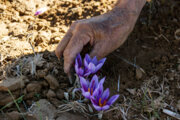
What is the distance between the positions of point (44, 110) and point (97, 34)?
757 millimetres

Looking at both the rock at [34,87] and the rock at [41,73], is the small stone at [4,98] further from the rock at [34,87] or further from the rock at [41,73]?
the rock at [41,73]

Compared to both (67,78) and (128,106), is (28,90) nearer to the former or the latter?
(67,78)

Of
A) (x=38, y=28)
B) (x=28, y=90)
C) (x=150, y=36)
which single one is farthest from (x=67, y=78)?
(x=150, y=36)

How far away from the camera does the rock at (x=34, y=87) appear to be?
183 cm

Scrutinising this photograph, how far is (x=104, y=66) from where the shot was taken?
2186mm

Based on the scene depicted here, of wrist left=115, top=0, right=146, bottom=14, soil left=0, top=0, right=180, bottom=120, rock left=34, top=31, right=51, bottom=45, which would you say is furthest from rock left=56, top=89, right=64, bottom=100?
wrist left=115, top=0, right=146, bottom=14

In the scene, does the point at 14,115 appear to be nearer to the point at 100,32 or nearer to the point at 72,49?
the point at 72,49

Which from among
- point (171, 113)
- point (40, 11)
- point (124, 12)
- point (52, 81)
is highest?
point (40, 11)

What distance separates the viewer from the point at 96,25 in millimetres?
1932

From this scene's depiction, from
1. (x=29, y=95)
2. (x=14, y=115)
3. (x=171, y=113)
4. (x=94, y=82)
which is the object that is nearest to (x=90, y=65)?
(x=94, y=82)

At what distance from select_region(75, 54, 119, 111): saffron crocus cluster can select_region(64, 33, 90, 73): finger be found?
53mm

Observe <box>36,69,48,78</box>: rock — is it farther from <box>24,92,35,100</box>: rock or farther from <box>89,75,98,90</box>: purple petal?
<box>89,75,98,90</box>: purple petal

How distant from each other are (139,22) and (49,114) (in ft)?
5.32

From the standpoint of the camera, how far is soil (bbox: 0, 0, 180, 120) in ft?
6.07
